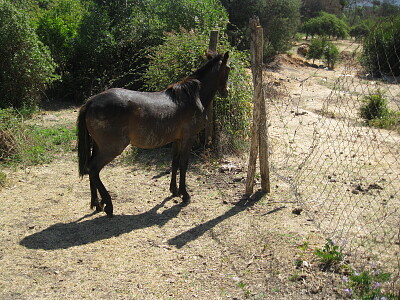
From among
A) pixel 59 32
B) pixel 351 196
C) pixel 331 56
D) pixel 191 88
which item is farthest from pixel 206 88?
pixel 331 56

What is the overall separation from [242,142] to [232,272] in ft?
13.0

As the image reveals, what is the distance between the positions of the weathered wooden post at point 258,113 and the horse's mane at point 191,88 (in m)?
0.71

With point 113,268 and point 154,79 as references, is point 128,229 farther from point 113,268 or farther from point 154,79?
point 154,79

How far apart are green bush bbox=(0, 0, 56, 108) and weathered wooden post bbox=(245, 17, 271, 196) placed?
7364 millimetres

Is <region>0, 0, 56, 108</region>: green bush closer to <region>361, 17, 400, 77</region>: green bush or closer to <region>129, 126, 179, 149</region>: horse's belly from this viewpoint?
<region>129, 126, 179, 149</region>: horse's belly

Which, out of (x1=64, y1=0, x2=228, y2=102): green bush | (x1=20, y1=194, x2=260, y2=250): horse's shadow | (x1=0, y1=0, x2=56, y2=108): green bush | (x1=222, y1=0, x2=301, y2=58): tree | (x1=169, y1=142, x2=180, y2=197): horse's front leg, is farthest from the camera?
(x1=222, y1=0, x2=301, y2=58): tree

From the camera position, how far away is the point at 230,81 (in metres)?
7.30

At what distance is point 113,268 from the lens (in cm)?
408

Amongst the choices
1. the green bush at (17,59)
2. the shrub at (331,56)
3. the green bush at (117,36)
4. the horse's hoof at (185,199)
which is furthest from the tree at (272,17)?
the horse's hoof at (185,199)

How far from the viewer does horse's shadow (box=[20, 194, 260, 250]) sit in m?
4.58

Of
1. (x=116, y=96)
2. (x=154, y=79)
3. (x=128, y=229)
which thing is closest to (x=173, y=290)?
(x=128, y=229)

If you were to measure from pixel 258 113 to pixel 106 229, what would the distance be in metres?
2.62

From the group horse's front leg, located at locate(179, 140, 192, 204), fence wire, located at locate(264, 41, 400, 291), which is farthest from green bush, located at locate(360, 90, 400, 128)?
horse's front leg, located at locate(179, 140, 192, 204)

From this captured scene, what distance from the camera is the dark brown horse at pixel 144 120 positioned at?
16.1ft
